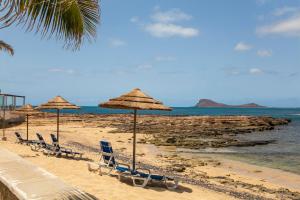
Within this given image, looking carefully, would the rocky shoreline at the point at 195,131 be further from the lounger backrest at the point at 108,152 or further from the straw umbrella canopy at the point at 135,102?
the straw umbrella canopy at the point at 135,102

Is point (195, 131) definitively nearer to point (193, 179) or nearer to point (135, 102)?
point (193, 179)

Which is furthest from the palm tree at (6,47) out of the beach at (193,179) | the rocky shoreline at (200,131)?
the rocky shoreline at (200,131)

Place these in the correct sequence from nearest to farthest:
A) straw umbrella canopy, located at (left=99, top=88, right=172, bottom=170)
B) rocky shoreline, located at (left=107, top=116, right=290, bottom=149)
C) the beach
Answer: the beach
straw umbrella canopy, located at (left=99, top=88, right=172, bottom=170)
rocky shoreline, located at (left=107, top=116, right=290, bottom=149)

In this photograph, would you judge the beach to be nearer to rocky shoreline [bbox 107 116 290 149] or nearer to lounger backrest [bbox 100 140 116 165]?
lounger backrest [bbox 100 140 116 165]

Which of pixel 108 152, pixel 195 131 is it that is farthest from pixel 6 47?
pixel 195 131

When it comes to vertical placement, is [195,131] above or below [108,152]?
below

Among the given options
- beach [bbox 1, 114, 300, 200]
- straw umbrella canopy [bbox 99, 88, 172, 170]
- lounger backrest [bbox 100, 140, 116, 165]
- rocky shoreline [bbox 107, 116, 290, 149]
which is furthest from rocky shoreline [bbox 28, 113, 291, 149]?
straw umbrella canopy [bbox 99, 88, 172, 170]

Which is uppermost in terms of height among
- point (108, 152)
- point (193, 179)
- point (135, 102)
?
point (135, 102)

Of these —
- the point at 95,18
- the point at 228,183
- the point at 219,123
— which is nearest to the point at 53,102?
the point at 228,183

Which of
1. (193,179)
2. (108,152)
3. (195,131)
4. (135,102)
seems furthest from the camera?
(195,131)

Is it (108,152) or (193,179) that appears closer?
(108,152)

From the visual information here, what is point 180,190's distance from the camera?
369 inches

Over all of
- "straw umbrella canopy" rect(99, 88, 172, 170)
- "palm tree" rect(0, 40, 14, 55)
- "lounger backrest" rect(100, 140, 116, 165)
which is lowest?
"lounger backrest" rect(100, 140, 116, 165)

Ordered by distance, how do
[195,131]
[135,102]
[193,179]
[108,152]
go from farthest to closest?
[195,131] → [193,179] → [108,152] → [135,102]
